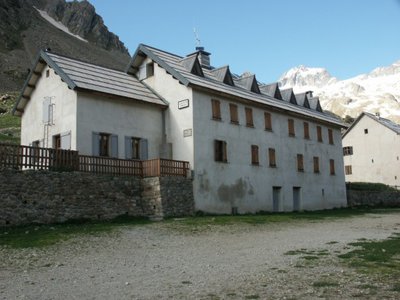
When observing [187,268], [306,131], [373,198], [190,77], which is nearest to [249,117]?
[190,77]

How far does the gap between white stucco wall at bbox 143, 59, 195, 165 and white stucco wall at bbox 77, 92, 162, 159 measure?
789 millimetres

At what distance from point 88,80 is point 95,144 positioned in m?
3.81

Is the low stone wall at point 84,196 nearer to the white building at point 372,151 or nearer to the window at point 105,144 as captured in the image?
the window at point 105,144

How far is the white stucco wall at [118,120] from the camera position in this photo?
2730 centimetres

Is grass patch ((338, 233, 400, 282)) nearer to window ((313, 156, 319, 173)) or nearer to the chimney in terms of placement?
window ((313, 156, 319, 173))

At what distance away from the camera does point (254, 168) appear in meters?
34.3

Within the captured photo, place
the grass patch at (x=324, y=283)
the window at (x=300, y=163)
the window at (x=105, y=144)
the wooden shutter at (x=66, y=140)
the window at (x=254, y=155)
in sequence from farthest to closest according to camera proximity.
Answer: the window at (x=300, y=163), the window at (x=254, y=155), the window at (x=105, y=144), the wooden shutter at (x=66, y=140), the grass patch at (x=324, y=283)

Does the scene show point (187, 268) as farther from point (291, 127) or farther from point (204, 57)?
point (204, 57)

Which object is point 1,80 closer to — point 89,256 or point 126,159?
point 126,159

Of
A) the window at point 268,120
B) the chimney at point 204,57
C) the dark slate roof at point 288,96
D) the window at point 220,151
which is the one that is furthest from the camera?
the dark slate roof at point 288,96

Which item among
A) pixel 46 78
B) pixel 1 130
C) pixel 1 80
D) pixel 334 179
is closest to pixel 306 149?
pixel 334 179

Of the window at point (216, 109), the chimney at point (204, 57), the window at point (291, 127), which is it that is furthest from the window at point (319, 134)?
the window at point (216, 109)

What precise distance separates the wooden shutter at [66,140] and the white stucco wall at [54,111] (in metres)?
0.22

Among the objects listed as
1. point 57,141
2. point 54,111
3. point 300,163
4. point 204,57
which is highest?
point 204,57
